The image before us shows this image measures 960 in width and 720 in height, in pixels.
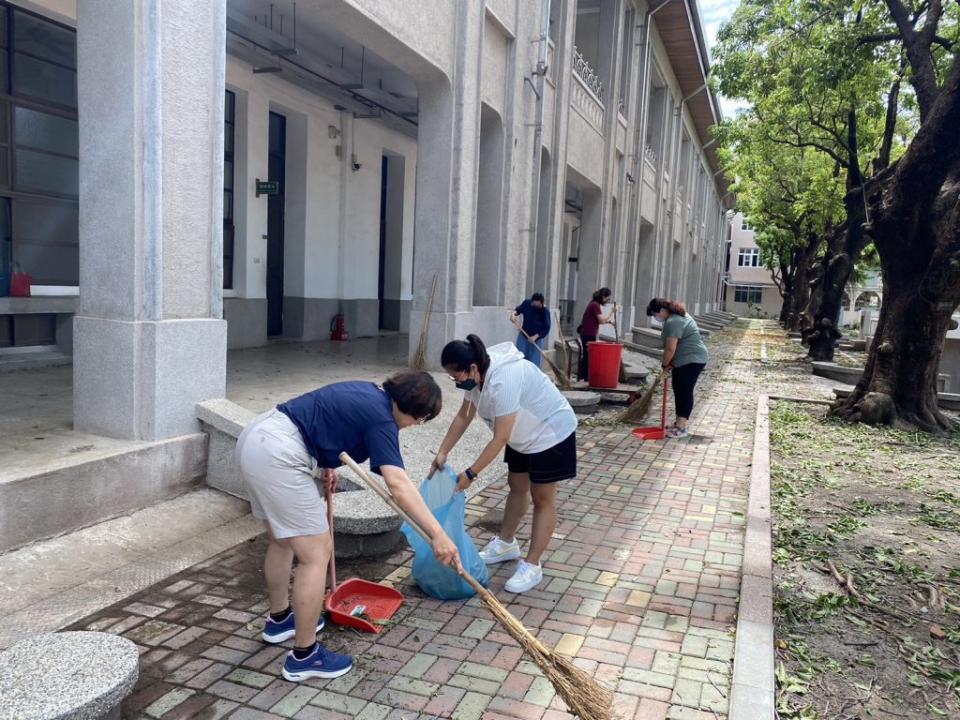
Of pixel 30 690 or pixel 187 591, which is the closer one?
pixel 30 690

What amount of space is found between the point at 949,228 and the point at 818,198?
1331cm

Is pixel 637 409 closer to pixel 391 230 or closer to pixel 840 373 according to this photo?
pixel 391 230

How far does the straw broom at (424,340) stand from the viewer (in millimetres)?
9367

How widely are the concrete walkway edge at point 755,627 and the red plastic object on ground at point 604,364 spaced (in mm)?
4805

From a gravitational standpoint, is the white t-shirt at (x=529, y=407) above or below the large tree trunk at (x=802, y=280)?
below

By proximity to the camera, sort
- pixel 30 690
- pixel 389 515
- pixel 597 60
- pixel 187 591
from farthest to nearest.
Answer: pixel 597 60
pixel 389 515
pixel 187 591
pixel 30 690

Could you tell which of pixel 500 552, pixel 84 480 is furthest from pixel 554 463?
pixel 84 480

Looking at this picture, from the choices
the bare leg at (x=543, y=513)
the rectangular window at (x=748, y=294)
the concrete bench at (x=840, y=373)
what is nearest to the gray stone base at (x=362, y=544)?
the bare leg at (x=543, y=513)

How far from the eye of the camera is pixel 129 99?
4.71 metres

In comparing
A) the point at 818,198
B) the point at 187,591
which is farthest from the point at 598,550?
the point at 818,198

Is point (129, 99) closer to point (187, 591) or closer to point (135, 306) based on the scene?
point (135, 306)

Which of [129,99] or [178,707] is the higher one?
[129,99]

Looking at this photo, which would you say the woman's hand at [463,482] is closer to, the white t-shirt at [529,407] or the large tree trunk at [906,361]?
the white t-shirt at [529,407]

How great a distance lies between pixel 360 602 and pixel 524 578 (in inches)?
38.5
